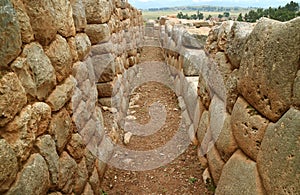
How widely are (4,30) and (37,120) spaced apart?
0.58 m

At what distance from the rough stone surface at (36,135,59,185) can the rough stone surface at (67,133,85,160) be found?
1.04 feet

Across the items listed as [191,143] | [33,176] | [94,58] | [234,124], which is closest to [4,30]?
[33,176]

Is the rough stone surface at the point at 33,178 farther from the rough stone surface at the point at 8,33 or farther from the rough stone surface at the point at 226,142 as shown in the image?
the rough stone surface at the point at 226,142

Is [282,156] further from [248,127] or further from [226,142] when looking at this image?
[226,142]

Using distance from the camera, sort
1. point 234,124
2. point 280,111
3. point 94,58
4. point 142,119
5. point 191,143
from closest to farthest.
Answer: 1. point 280,111
2. point 234,124
3. point 94,58
4. point 191,143
5. point 142,119

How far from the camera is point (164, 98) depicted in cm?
603

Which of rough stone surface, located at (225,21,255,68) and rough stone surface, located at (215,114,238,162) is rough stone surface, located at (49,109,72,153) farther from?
rough stone surface, located at (225,21,255,68)

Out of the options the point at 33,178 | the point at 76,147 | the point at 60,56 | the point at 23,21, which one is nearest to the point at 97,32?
the point at 60,56

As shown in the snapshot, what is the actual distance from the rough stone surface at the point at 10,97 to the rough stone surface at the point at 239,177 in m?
Result: 1.61

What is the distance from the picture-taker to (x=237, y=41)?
2.48 meters

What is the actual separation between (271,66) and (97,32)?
2.44 metres

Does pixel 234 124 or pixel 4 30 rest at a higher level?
pixel 4 30

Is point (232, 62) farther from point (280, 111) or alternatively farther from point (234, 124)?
point (280, 111)

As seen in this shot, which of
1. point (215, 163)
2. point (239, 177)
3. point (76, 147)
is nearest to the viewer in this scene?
point (239, 177)
